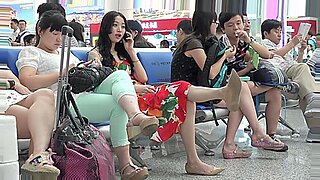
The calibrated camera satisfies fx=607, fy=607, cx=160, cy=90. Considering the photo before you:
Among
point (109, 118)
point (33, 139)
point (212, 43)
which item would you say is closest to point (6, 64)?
point (109, 118)

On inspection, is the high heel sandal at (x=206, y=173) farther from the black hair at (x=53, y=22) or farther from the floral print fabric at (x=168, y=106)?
the black hair at (x=53, y=22)

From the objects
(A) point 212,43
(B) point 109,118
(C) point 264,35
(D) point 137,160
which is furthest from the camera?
(C) point 264,35

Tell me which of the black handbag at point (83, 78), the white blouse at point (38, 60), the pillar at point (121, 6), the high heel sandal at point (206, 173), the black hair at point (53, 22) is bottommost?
the high heel sandal at point (206, 173)

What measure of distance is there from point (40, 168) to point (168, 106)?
1.43 m

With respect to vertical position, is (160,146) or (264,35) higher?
(264,35)

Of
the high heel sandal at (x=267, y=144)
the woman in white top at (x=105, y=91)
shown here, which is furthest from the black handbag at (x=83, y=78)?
the high heel sandal at (x=267, y=144)

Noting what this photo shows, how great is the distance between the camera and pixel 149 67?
4.65 meters

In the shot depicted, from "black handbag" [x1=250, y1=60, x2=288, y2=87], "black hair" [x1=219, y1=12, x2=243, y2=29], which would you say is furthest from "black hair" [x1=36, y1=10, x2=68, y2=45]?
"black handbag" [x1=250, y1=60, x2=288, y2=87]

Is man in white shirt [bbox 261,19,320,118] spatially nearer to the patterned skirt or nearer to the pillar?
the patterned skirt

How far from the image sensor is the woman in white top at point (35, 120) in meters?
2.50

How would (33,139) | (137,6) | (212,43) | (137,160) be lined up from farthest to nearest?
(137,6), (212,43), (137,160), (33,139)

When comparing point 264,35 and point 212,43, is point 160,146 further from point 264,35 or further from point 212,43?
point 264,35

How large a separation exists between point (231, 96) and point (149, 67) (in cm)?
124

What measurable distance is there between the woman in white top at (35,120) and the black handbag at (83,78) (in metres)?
0.34
